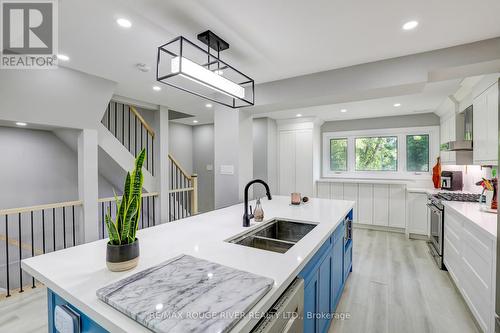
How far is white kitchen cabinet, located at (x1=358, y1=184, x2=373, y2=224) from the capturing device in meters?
4.70

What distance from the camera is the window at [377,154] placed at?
5000mm

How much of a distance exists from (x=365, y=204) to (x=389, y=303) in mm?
2690

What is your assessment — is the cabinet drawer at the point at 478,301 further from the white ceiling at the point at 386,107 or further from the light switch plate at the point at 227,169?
the light switch plate at the point at 227,169

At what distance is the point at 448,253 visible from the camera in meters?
2.76

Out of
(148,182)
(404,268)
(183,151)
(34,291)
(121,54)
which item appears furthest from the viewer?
(183,151)

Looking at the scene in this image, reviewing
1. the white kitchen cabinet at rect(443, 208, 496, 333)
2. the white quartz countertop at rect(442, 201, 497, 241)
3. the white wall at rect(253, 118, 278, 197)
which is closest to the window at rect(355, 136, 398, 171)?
the white wall at rect(253, 118, 278, 197)

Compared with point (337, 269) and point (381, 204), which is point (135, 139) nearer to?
point (337, 269)

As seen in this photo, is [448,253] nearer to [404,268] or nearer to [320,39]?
[404,268]

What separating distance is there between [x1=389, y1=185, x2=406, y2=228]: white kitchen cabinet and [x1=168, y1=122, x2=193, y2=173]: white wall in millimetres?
4677

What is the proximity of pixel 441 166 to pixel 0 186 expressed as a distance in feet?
24.1

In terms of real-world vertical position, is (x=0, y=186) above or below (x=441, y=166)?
below

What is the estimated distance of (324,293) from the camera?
1684 mm

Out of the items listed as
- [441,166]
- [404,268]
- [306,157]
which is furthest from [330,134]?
[404,268]

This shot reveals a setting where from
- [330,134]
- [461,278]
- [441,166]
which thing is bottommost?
[461,278]
